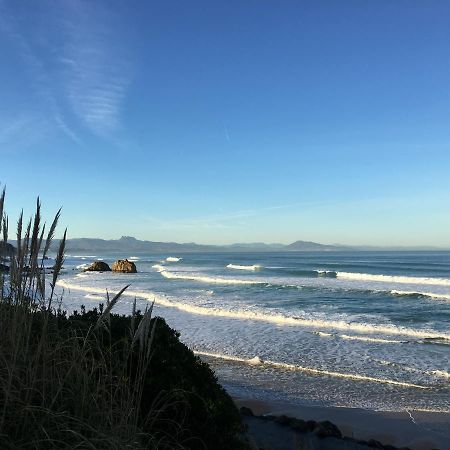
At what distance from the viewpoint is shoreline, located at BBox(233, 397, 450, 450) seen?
720 centimetres

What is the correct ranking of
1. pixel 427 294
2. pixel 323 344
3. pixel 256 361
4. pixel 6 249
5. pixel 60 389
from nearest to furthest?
pixel 60 389
pixel 6 249
pixel 256 361
pixel 323 344
pixel 427 294

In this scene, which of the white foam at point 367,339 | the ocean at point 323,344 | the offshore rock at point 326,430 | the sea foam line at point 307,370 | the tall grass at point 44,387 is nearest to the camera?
the tall grass at point 44,387

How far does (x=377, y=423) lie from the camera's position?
7.94 m

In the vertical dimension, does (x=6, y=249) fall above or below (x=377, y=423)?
above

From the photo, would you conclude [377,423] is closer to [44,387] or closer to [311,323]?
[44,387]

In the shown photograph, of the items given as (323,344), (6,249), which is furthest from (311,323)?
(6,249)

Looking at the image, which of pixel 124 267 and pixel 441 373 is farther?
pixel 124 267

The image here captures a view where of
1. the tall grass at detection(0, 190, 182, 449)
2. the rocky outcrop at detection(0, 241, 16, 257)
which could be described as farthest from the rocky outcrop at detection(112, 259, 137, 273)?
the rocky outcrop at detection(0, 241, 16, 257)

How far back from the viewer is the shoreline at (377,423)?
720cm

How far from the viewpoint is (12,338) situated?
310 centimetres

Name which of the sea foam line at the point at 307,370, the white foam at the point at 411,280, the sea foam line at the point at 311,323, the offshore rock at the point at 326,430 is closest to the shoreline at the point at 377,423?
the offshore rock at the point at 326,430

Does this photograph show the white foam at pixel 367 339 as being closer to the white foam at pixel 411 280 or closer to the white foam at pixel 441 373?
the white foam at pixel 441 373

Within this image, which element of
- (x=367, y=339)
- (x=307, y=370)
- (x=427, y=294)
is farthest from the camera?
(x=427, y=294)

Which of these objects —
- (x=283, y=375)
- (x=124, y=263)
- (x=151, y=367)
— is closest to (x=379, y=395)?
(x=283, y=375)
